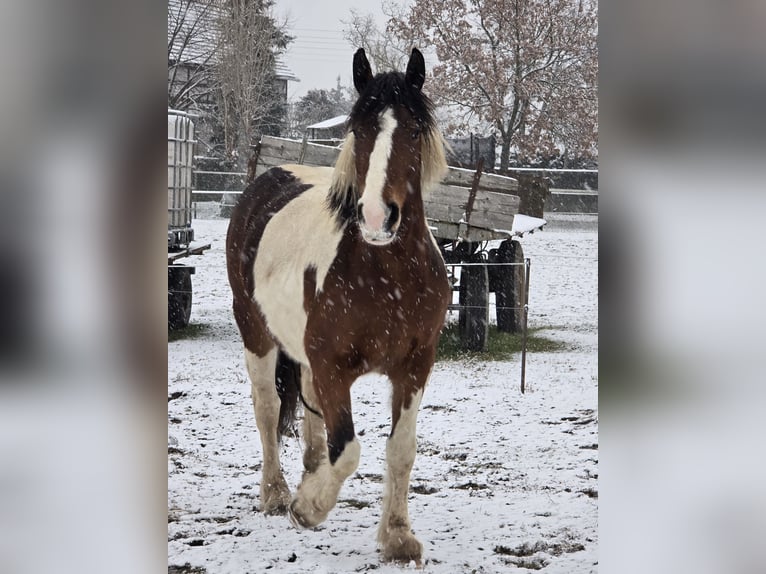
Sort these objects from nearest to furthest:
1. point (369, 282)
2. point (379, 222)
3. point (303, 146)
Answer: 1. point (379, 222)
2. point (369, 282)
3. point (303, 146)

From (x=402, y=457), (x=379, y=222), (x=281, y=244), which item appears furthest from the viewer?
(x=281, y=244)

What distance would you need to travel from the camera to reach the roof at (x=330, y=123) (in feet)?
8.68

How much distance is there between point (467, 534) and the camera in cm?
264

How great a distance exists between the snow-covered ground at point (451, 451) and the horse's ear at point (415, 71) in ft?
3.18

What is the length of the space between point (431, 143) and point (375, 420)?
1161mm

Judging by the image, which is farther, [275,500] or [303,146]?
[303,146]

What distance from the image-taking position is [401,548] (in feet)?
8.08

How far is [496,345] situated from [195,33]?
178 cm

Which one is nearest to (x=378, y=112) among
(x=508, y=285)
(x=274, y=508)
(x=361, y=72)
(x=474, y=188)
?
(x=361, y=72)

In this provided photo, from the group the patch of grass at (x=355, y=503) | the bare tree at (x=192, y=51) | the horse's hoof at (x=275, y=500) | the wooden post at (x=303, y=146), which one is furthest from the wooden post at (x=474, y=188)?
the horse's hoof at (x=275, y=500)

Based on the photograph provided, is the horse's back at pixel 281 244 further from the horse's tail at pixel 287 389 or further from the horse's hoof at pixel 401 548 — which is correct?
the horse's hoof at pixel 401 548

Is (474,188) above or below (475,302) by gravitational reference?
above

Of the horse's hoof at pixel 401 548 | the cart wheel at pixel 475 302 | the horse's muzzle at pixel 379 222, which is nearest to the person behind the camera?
the horse's muzzle at pixel 379 222

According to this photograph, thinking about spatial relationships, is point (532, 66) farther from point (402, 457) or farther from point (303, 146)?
point (402, 457)
